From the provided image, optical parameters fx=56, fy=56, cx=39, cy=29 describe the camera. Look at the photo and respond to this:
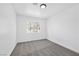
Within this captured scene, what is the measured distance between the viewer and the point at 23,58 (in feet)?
2.10

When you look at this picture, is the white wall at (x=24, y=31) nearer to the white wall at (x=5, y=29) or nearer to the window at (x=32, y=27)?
the window at (x=32, y=27)

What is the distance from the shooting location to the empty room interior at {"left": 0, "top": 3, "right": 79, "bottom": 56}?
7.34 ft

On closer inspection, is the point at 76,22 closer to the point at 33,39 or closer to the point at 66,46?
the point at 66,46

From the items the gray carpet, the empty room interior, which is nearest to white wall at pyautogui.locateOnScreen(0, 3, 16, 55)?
the empty room interior

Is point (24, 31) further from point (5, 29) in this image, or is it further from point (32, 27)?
point (5, 29)

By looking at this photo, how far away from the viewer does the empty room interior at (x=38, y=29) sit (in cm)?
224

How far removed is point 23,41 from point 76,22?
4.38 meters

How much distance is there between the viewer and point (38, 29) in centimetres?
624

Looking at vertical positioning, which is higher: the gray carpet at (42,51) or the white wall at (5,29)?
the white wall at (5,29)

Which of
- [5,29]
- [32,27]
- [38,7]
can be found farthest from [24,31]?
[5,29]

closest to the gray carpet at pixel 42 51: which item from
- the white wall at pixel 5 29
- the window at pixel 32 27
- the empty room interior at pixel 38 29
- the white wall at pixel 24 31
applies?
the empty room interior at pixel 38 29

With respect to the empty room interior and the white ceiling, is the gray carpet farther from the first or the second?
the white ceiling

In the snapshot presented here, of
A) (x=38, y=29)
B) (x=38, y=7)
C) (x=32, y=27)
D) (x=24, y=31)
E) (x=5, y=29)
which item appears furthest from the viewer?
(x=38, y=29)

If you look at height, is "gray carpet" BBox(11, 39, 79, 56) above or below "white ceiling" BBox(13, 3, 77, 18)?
below
